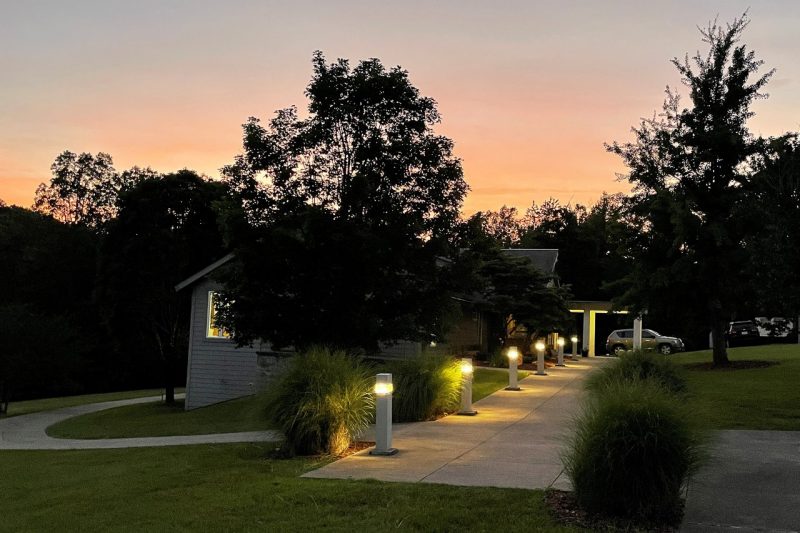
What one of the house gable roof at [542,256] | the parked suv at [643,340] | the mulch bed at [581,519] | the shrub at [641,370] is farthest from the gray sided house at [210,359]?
the parked suv at [643,340]

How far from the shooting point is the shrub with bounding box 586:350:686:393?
12.0 m

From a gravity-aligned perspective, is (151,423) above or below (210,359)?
below

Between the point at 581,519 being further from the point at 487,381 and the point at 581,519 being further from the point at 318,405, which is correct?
the point at 487,381

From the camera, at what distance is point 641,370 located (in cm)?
1238

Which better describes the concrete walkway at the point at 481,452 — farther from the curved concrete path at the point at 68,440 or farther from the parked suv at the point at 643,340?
the parked suv at the point at 643,340

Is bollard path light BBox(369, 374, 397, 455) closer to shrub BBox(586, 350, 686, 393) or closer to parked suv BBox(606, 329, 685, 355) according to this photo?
shrub BBox(586, 350, 686, 393)

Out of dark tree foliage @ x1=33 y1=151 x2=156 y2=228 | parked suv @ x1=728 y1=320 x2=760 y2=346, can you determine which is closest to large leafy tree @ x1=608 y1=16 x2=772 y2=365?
parked suv @ x1=728 y1=320 x2=760 y2=346

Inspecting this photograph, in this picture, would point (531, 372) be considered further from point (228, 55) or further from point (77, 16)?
point (77, 16)

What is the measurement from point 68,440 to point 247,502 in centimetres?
1166

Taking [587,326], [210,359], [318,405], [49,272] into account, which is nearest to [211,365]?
[210,359]

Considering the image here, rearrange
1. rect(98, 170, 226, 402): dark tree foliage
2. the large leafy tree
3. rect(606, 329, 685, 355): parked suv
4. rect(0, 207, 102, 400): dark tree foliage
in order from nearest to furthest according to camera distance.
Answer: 1. the large leafy tree
2. rect(98, 170, 226, 402): dark tree foliage
3. rect(606, 329, 685, 355): parked suv
4. rect(0, 207, 102, 400): dark tree foliage

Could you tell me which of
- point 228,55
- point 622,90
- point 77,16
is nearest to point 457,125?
point 622,90

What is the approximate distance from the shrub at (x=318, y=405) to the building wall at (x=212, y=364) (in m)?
14.3

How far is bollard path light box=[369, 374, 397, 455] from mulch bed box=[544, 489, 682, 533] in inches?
121
